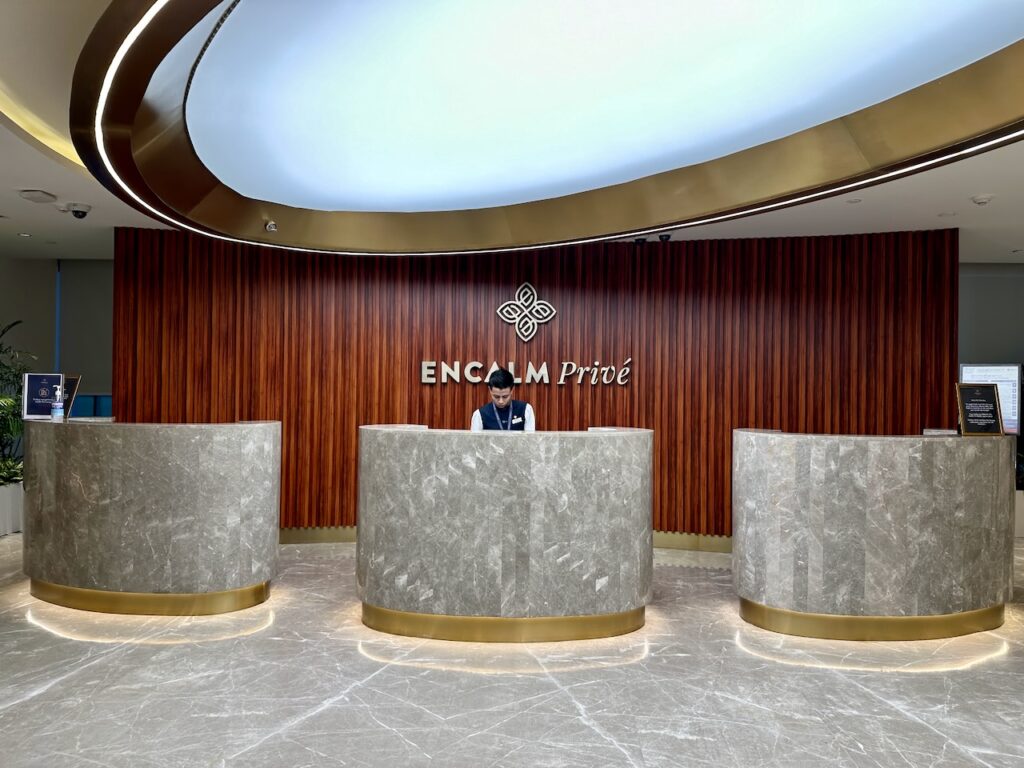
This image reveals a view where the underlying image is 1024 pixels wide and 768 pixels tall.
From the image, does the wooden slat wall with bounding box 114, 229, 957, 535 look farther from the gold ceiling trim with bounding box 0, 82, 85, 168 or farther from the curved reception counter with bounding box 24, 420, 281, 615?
the curved reception counter with bounding box 24, 420, 281, 615

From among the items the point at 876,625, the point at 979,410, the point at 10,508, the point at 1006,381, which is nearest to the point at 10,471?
the point at 10,508

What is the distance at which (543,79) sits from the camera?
17.9 feet

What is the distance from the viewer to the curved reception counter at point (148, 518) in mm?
5422

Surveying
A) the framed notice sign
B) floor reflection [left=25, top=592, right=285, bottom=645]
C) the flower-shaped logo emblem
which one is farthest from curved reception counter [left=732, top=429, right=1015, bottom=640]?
the framed notice sign

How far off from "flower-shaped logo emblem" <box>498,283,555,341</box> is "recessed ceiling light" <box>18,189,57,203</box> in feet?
14.4

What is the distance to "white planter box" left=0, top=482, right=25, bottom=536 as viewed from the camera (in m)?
8.62

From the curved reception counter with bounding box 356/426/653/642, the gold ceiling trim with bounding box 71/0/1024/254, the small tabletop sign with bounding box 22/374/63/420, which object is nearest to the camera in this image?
the gold ceiling trim with bounding box 71/0/1024/254

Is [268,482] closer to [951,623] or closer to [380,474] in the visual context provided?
[380,474]

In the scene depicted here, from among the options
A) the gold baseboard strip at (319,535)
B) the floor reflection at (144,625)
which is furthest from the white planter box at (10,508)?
the floor reflection at (144,625)

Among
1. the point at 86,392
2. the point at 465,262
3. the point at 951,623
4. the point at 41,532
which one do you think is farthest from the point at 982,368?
the point at 86,392

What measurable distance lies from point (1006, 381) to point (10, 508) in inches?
450

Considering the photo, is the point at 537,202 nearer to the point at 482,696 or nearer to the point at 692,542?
the point at 692,542

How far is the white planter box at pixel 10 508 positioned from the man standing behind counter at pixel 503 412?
5658 mm

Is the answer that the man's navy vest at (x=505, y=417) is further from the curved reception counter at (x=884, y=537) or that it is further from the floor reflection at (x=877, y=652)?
the floor reflection at (x=877, y=652)
